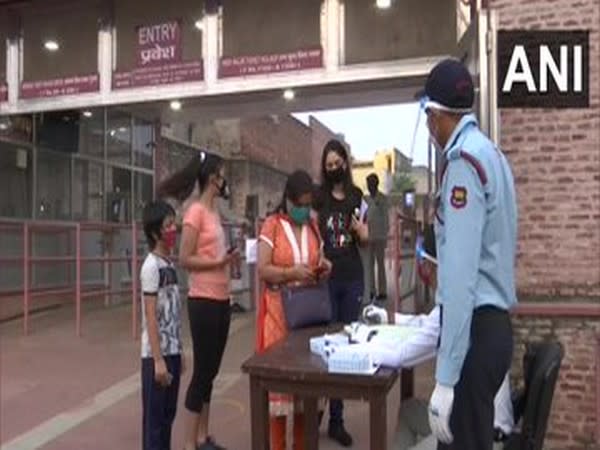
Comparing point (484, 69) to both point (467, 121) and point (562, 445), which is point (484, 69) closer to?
point (562, 445)

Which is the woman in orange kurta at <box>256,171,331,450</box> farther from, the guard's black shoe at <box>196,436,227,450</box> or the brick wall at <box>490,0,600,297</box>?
the brick wall at <box>490,0,600,297</box>

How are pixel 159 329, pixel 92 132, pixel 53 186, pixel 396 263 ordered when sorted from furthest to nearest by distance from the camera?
1. pixel 92 132
2. pixel 53 186
3. pixel 396 263
4. pixel 159 329

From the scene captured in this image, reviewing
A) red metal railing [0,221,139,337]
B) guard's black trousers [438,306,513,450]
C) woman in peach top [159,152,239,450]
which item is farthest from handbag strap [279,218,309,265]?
red metal railing [0,221,139,337]

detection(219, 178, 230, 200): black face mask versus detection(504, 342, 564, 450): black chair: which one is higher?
detection(219, 178, 230, 200): black face mask

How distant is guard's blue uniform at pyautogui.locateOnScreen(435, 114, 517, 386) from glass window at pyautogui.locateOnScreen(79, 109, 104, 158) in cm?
1102

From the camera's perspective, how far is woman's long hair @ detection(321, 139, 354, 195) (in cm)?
564

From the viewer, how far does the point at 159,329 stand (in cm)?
512

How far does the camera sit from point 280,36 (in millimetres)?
9594

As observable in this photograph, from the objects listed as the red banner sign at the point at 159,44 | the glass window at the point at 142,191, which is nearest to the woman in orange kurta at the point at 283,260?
the red banner sign at the point at 159,44

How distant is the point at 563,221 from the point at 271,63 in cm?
440

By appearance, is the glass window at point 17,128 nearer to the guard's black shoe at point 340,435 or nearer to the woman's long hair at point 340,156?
the woman's long hair at point 340,156

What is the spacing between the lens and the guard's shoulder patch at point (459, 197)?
9.41ft

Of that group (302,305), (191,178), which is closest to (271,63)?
(191,178)

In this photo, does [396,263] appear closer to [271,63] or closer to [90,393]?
[271,63]
